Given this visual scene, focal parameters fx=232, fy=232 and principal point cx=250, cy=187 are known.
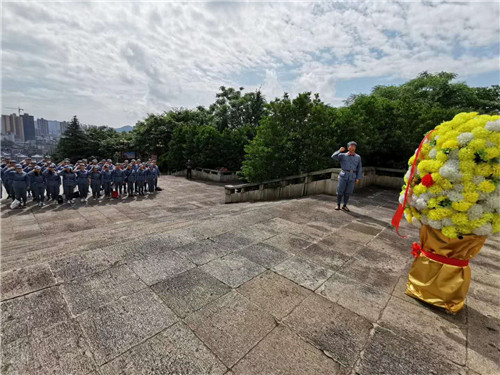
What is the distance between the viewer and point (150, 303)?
2443 millimetres

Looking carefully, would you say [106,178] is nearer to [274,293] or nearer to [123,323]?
[123,323]

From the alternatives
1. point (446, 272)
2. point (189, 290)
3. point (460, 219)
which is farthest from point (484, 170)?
point (189, 290)

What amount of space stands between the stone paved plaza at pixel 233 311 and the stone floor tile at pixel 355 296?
1 centimetres

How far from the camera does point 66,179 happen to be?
938 centimetres

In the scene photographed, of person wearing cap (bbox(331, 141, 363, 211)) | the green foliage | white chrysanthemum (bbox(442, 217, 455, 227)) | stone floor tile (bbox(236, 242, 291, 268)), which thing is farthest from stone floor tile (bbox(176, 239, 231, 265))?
the green foliage

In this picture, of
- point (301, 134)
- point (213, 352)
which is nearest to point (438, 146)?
point (213, 352)

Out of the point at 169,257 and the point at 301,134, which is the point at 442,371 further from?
the point at 301,134

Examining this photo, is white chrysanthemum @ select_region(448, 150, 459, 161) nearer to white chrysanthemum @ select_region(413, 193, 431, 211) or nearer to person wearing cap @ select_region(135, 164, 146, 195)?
white chrysanthemum @ select_region(413, 193, 431, 211)

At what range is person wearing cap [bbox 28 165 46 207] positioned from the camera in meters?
8.90

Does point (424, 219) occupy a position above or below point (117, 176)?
above

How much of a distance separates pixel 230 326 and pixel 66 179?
405 inches

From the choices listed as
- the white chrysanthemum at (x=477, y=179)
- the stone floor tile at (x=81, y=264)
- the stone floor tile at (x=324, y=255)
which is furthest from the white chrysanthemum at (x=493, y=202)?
the stone floor tile at (x=81, y=264)

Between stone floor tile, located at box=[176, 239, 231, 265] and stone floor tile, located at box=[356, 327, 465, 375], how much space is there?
2.19m

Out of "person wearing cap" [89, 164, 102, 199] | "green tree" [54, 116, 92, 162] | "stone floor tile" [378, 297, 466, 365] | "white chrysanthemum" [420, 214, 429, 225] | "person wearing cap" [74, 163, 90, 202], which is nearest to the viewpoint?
"stone floor tile" [378, 297, 466, 365]
